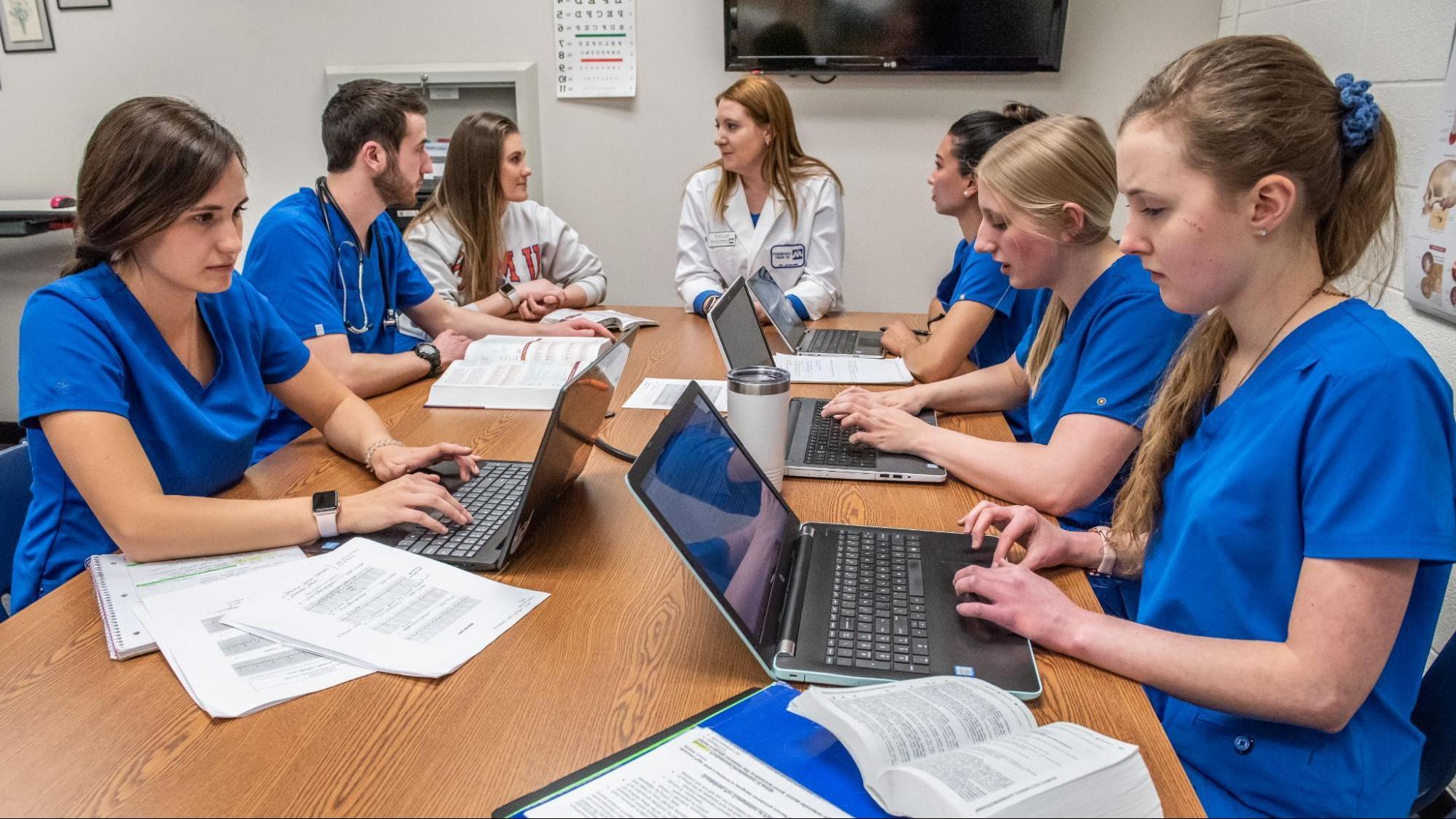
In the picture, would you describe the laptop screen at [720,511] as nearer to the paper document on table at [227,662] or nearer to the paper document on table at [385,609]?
the paper document on table at [385,609]

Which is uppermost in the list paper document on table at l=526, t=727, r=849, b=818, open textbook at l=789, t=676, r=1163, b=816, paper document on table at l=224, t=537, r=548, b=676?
open textbook at l=789, t=676, r=1163, b=816

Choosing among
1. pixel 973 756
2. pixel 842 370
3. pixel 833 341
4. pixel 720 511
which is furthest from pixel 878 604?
pixel 833 341

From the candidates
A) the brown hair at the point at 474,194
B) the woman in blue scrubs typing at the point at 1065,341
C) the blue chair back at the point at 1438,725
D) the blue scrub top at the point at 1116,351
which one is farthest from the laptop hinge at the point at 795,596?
the brown hair at the point at 474,194

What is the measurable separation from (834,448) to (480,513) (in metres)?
0.59

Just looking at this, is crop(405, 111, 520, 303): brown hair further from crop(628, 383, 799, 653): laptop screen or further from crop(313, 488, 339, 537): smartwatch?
crop(628, 383, 799, 653): laptop screen

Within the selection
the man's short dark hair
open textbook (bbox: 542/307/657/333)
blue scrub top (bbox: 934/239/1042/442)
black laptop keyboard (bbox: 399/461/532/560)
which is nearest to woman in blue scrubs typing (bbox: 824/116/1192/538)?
blue scrub top (bbox: 934/239/1042/442)

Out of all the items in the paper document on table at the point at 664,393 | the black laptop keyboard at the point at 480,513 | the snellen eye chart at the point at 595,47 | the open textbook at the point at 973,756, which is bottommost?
the paper document on table at the point at 664,393

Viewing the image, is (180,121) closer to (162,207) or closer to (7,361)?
(162,207)

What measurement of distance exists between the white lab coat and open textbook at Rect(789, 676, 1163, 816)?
2.23 metres

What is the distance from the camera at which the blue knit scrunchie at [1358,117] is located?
3.00ft

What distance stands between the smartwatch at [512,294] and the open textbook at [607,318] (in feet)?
0.29

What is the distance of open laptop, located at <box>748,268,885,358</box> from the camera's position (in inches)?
90.4

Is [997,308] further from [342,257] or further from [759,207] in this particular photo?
[342,257]

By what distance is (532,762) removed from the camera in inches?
30.0
